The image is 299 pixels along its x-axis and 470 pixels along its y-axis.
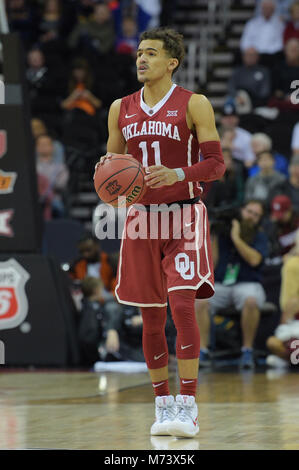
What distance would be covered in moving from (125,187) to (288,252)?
5845 millimetres

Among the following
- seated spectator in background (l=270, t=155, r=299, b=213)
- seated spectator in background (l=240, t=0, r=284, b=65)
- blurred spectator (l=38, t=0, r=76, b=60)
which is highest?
blurred spectator (l=38, t=0, r=76, b=60)

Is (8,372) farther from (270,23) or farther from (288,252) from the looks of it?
(270,23)

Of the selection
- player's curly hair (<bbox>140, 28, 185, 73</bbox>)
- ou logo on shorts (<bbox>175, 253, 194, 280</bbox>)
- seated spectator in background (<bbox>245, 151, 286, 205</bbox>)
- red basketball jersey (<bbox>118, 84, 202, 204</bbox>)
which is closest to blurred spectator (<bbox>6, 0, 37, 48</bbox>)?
seated spectator in background (<bbox>245, 151, 286, 205</bbox>)

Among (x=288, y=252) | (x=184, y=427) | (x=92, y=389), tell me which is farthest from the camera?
(x=288, y=252)

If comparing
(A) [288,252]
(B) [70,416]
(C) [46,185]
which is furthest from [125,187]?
(C) [46,185]

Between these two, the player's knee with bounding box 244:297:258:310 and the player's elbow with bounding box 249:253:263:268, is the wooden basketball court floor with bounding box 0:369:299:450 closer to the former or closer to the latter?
the player's knee with bounding box 244:297:258:310

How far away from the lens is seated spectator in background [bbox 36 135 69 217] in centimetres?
1295

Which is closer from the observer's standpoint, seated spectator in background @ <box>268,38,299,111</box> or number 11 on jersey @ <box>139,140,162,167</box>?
number 11 on jersey @ <box>139,140,162,167</box>

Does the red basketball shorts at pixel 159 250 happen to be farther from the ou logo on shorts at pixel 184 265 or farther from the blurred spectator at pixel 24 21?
the blurred spectator at pixel 24 21

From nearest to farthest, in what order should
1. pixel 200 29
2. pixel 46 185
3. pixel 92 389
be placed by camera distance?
pixel 92 389, pixel 46 185, pixel 200 29

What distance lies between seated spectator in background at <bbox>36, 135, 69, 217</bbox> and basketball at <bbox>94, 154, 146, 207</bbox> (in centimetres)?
773

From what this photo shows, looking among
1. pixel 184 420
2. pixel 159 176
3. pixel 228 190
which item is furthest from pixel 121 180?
pixel 228 190

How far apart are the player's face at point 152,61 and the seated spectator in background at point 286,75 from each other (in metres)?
8.23

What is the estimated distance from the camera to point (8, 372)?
30.4 feet
